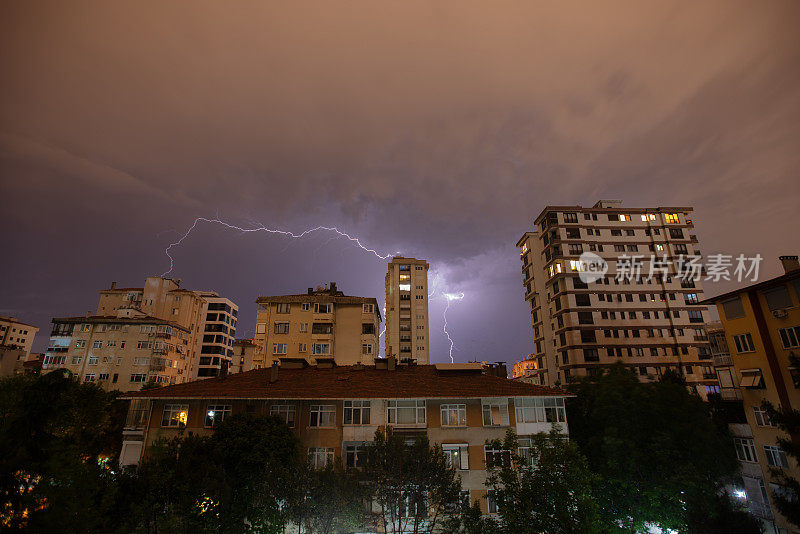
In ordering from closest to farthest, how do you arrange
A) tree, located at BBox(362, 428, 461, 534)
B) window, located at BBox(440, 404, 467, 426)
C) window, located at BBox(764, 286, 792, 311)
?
tree, located at BBox(362, 428, 461, 534), window, located at BBox(764, 286, 792, 311), window, located at BBox(440, 404, 467, 426)

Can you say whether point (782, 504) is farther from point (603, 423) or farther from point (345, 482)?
point (345, 482)

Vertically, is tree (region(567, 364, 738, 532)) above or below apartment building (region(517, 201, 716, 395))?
below

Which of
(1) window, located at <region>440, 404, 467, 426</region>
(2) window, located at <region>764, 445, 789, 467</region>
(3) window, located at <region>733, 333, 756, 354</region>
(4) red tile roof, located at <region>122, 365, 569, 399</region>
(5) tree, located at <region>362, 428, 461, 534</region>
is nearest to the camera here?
(5) tree, located at <region>362, 428, 461, 534</region>

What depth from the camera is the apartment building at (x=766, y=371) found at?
2838cm

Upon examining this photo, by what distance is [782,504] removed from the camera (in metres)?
24.7

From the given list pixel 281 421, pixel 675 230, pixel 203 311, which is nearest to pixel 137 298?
pixel 203 311

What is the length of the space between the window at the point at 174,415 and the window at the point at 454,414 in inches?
781

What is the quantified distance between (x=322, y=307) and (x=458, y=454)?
32331 millimetres

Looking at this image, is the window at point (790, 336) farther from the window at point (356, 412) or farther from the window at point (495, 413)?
the window at point (356, 412)

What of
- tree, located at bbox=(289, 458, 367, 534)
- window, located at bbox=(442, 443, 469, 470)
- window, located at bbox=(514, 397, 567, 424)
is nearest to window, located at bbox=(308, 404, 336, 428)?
window, located at bbox=(442, 443, 469, 470)

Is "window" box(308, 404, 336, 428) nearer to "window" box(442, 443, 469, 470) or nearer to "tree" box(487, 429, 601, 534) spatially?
"window" box(442, 443, 469, 470)

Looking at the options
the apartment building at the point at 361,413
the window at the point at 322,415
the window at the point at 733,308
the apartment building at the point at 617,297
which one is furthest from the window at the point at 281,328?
the window at the point at 733,308

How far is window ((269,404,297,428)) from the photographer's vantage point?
2991cm

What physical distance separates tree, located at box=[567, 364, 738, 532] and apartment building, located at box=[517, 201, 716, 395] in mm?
28188
